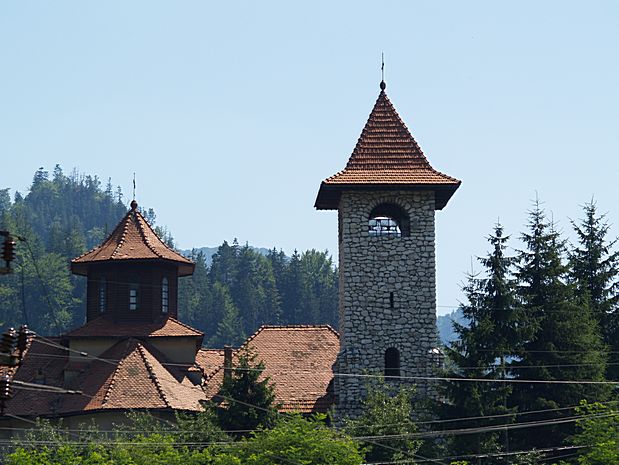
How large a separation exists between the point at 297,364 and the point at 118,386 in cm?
715

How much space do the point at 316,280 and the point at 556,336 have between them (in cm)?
10283

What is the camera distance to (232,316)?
14350cm

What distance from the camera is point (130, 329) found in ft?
184

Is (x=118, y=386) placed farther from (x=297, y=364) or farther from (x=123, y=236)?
(x=123, y=236)

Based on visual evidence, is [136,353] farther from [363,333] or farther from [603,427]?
[603,427]

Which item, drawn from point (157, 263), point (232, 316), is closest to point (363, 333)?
point (157, 263)

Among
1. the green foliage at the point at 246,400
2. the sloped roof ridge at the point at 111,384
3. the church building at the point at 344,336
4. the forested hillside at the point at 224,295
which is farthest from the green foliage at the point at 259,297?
the green foliage at the point at 246,400

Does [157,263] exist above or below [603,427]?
above

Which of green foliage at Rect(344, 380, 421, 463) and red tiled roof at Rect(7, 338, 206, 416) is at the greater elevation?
red tiled roof at Rect(7, 338, 206, 416)

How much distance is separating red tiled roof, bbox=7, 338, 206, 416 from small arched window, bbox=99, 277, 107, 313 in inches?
106

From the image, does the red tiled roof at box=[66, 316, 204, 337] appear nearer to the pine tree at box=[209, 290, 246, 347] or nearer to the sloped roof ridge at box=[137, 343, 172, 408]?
the sloped roof ridge at box=[137, 343, 172, 408]

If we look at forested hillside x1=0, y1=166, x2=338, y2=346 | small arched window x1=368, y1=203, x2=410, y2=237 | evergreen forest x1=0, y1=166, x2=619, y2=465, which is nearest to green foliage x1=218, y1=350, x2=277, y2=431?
evergreen forest x1=0, y1=166, x2=619, y2=465

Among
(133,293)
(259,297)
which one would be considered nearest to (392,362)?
(133,293)

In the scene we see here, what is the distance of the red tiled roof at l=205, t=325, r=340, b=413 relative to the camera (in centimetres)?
5234
